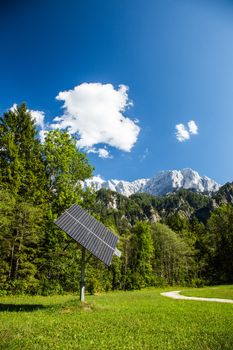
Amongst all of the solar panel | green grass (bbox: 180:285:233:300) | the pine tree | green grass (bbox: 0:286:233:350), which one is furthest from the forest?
green grass (bbox: 0:286:233:350)

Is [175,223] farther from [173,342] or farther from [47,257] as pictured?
[173,342]

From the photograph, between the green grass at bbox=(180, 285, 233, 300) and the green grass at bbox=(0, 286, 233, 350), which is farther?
the green grass at bbox=(180, 285, 233, 300)

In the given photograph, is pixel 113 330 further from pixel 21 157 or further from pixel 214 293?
pixel 21 157

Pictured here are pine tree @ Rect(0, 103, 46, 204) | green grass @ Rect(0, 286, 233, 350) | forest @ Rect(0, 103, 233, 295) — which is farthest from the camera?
pine tree @ Rect(0, 103, 46, 204)

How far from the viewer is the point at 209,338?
9.28 metres

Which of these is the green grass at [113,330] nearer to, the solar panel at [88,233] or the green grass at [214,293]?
the solar panel at [88,233]

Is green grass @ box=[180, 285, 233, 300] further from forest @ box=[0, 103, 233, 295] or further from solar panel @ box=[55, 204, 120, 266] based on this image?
solar panel @ box=[55, 204, 120, 266]

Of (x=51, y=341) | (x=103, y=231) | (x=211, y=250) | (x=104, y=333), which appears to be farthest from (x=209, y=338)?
(x=211, y=250)

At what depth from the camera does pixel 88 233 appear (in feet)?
48.5

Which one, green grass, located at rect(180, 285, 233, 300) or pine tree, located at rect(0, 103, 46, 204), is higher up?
pine tree, located at rect(0, 103, 46, 204)

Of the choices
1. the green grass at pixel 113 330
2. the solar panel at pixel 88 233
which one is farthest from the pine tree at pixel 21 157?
the green grass at pixel 113 330

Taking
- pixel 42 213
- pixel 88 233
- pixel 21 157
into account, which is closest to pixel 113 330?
pixel 88 233

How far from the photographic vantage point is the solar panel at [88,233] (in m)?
13.8

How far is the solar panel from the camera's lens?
45.3 ft
